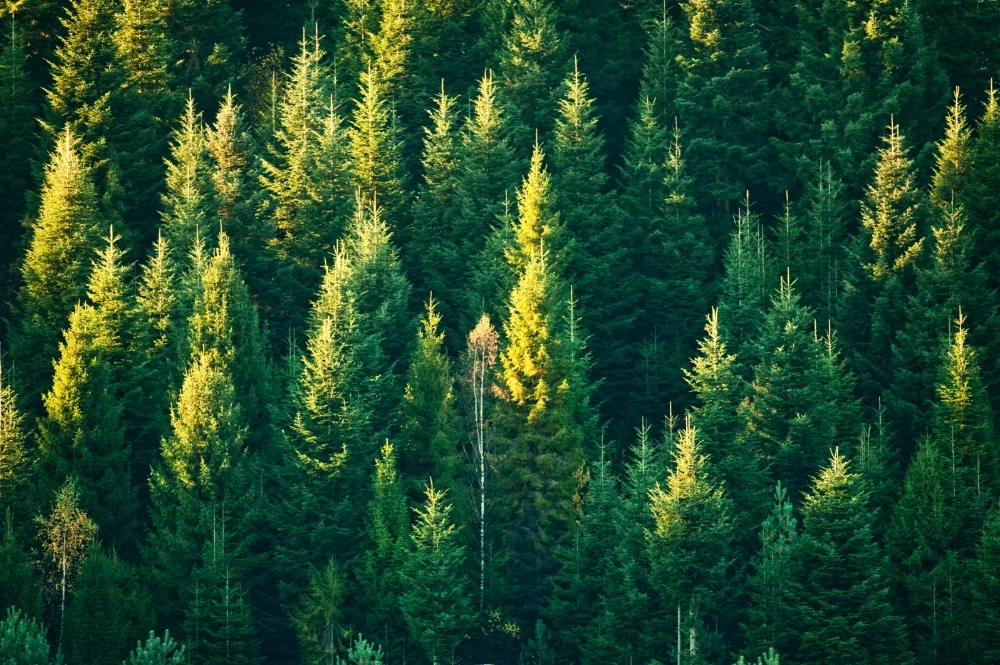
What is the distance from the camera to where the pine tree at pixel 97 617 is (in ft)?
166

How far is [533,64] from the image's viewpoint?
7350 centimetres

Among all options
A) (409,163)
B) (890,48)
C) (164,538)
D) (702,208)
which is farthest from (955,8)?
(164,538)

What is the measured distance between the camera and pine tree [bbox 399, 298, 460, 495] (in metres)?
58.0

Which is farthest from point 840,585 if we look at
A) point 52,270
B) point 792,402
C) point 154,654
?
point 52,270

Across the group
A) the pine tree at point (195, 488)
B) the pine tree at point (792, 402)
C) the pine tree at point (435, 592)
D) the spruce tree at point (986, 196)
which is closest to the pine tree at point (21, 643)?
the pine tree at point (195, 488)

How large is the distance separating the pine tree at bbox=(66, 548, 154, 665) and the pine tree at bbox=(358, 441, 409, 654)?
8121 millimetres

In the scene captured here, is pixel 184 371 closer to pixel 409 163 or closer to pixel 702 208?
pixel 409 163

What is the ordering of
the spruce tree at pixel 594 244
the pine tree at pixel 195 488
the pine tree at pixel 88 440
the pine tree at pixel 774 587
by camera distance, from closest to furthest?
the pine tree at pixel 774 587 → the pine tree at pixel 195 488 → the pine tree at pixel 88 440 → the spruce tree at pixel 594 244

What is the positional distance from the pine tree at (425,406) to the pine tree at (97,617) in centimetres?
1168

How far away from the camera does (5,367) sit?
60.0 metres

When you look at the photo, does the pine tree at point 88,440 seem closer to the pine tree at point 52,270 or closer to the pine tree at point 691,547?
the pine tree at point 52,270

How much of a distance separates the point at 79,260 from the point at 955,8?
41.1 meters

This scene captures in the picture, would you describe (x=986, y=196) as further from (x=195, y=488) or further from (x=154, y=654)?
(x=154, y=654)

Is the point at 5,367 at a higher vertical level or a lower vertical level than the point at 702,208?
lower
